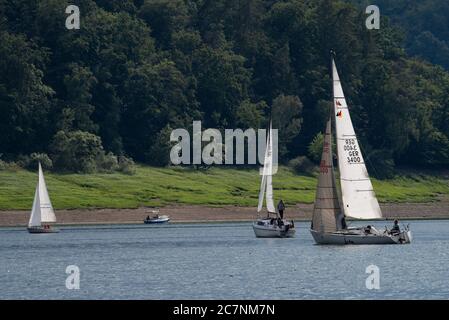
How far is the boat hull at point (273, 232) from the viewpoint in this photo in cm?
12088

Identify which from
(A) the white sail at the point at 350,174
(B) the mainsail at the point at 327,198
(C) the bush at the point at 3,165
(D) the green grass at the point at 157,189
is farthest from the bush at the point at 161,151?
(A) the white sail at the point at 350,174

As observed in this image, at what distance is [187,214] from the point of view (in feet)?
539

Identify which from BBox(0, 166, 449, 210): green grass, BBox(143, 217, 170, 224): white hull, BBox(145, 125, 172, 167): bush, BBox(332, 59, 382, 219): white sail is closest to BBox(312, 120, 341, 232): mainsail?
BBox(332, 59, 382, 219): white sail

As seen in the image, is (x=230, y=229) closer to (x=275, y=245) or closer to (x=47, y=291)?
(x=275, y=245)

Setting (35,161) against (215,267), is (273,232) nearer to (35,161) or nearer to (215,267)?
(215,267)

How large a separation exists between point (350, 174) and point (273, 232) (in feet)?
95.7

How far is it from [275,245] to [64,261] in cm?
2594

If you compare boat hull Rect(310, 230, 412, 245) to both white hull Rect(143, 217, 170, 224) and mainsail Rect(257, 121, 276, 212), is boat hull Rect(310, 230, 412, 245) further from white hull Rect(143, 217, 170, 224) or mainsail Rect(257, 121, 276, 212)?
white hull Rect(143, 217, 170, 224)

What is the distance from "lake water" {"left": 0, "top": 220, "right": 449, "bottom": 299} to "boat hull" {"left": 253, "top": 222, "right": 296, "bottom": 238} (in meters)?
1.00

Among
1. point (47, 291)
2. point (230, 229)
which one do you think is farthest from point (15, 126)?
point (47, 291)

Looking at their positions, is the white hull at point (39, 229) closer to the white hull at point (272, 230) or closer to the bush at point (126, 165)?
the white hull at point (272, 230)

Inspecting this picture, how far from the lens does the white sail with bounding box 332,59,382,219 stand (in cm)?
9375

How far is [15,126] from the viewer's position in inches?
7249

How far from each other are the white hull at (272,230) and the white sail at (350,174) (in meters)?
27.0
